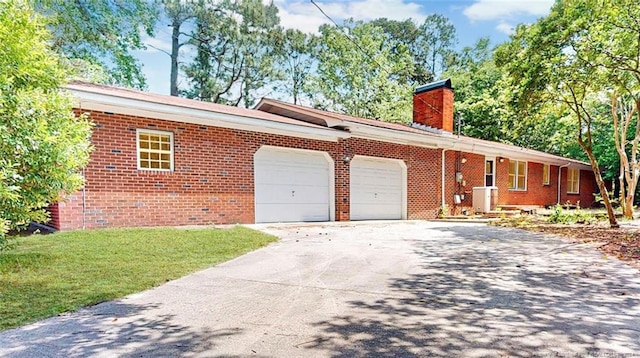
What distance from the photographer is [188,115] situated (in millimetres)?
8422

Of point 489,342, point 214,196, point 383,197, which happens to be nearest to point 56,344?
point 489,342

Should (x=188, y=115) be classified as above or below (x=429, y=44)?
below

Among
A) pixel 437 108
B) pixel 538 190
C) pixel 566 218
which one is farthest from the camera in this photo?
pixel 538 190

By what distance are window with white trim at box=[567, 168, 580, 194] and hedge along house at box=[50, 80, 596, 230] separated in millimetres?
7776

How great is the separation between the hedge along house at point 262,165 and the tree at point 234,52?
41.0ft

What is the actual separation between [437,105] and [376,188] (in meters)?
5.12

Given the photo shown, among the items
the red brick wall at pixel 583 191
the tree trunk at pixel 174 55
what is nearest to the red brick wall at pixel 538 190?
the red brick wall at pixel 583 191

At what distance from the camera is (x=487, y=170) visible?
1631cm

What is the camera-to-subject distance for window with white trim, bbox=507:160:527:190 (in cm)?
1751

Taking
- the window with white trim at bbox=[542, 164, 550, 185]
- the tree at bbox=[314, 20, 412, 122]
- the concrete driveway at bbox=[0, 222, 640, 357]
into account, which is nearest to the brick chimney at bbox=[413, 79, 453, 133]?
the window with white trim at bbox=[542, 164, 550, 185]

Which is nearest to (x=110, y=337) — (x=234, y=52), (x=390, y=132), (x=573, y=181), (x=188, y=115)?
(x=188, y=115)

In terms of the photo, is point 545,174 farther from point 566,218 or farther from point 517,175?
point 566,218

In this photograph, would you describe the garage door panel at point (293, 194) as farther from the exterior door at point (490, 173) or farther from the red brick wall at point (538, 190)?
the red brick wall at point (538, 190)

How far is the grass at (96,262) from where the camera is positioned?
3701 mm
